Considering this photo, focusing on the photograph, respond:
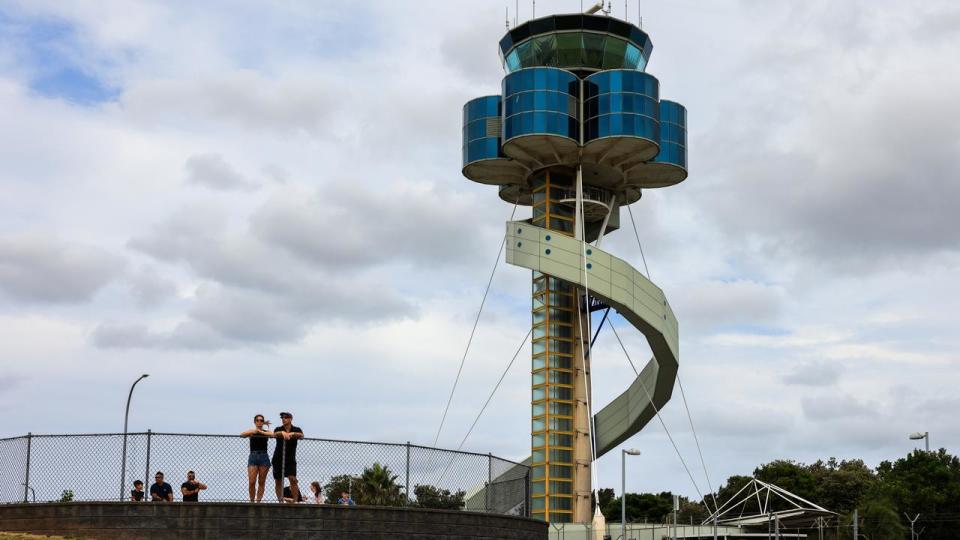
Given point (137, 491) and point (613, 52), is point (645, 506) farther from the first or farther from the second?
point (137, 491)

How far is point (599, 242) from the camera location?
224ft

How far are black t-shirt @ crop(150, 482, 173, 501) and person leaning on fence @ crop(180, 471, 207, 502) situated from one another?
355mm

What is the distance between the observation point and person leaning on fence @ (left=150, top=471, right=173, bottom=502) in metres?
28.0

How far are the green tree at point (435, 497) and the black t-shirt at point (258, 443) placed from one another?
180 inches

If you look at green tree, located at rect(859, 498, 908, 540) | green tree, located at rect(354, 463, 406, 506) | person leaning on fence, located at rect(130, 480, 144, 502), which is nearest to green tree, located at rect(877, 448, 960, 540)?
green tree, located at rect(859, 498, 908, 540)

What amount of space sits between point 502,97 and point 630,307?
42.2ft

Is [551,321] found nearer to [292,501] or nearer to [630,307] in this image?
[630,307]

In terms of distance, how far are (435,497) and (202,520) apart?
589 centimetres

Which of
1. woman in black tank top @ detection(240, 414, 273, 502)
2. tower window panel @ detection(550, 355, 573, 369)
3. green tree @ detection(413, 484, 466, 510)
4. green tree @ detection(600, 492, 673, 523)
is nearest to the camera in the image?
woman in black tank top @ detection(240, 414, 273, 502)

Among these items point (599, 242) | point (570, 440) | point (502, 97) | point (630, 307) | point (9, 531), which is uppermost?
point (502, 97)

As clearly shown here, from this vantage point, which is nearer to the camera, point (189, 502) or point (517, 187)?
point (189, 502)

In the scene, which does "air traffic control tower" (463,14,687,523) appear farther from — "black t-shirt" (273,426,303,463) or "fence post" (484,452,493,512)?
"black t-shirt" (273,426,303,463)

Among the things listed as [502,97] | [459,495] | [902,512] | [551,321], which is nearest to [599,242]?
[551,321]

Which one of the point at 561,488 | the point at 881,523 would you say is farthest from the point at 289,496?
the point at 881,523
